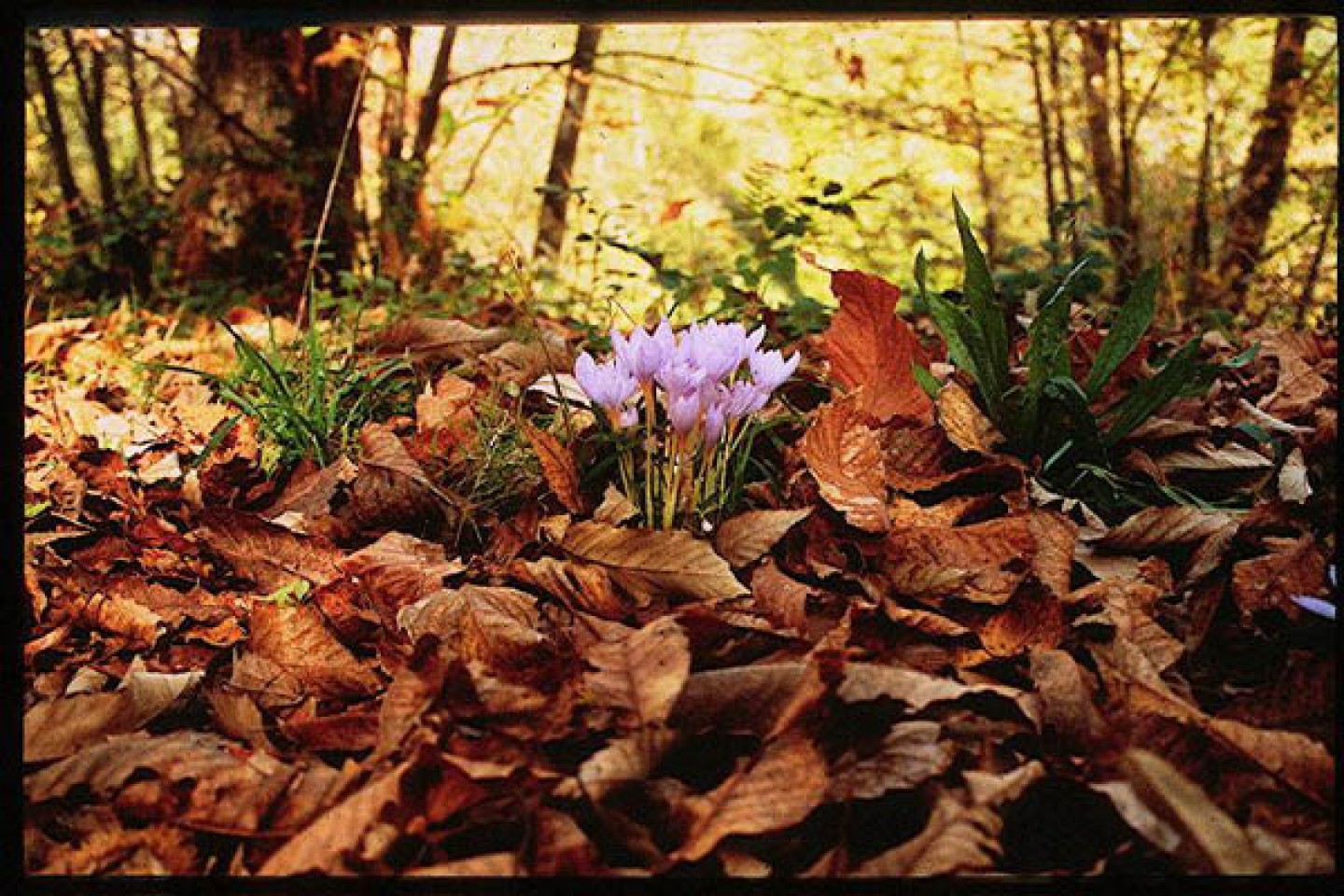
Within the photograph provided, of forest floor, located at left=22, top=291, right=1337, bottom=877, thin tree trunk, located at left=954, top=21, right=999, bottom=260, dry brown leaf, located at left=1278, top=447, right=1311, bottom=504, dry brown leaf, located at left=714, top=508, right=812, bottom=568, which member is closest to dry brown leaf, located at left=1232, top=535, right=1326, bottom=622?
forest floor, located at left=22, top=291, right=1337, bottom=877

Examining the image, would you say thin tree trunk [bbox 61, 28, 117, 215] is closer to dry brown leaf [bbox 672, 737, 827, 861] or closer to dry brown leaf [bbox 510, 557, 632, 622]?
dry brown leaf [bbox 510, 557, 632, 622]

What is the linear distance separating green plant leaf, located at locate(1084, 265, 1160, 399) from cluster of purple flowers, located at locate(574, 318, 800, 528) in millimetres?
578

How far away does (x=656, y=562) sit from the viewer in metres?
1.42

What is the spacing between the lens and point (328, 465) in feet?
6.54

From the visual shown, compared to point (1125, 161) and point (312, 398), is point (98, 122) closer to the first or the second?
point (312, 398)

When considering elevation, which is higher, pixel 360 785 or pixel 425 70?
pixel 425 70

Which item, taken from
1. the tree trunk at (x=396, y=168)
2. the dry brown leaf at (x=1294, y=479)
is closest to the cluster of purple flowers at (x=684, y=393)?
the dry brown leaf at (x=1294, y=479)

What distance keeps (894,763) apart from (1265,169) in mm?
4946

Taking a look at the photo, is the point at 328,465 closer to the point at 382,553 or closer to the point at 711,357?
the point at 382,553

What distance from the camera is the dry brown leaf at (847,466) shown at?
4.89 ft

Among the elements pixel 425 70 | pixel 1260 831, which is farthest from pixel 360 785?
pixel 425 70

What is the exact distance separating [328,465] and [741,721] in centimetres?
113

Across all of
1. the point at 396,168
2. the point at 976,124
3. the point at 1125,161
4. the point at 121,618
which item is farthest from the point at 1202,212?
the point at 121,618

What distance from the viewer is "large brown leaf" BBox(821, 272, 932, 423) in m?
1.77
